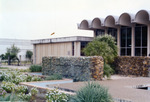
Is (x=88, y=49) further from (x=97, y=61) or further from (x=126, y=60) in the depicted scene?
(x=97, y=61)

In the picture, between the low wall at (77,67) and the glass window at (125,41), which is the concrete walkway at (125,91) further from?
the glass window at (125,41)

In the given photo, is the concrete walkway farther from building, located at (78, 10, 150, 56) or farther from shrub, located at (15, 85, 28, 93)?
building, located at (78, 10, 150, 56)

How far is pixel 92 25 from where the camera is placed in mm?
36875

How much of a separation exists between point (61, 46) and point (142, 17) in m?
13.4

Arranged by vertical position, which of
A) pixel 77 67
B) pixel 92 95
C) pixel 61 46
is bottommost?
pixel 92 95

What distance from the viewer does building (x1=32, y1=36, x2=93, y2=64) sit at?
3544 cm

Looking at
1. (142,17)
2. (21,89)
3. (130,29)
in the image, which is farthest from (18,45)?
(21,89)

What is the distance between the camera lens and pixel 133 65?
22125 millimetres

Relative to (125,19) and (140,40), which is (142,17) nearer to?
(125,19)

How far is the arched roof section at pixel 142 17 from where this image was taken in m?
29.9

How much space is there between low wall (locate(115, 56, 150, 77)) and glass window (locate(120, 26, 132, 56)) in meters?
10.5

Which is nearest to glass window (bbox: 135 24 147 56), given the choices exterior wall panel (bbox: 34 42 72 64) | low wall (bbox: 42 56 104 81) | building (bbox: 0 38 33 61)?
exterior wall panel (bbox: 34 42 72 64)

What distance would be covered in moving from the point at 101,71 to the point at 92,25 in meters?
21.3

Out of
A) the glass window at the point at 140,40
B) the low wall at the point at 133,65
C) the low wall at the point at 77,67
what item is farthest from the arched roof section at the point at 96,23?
the low wall at the point at 77,67
